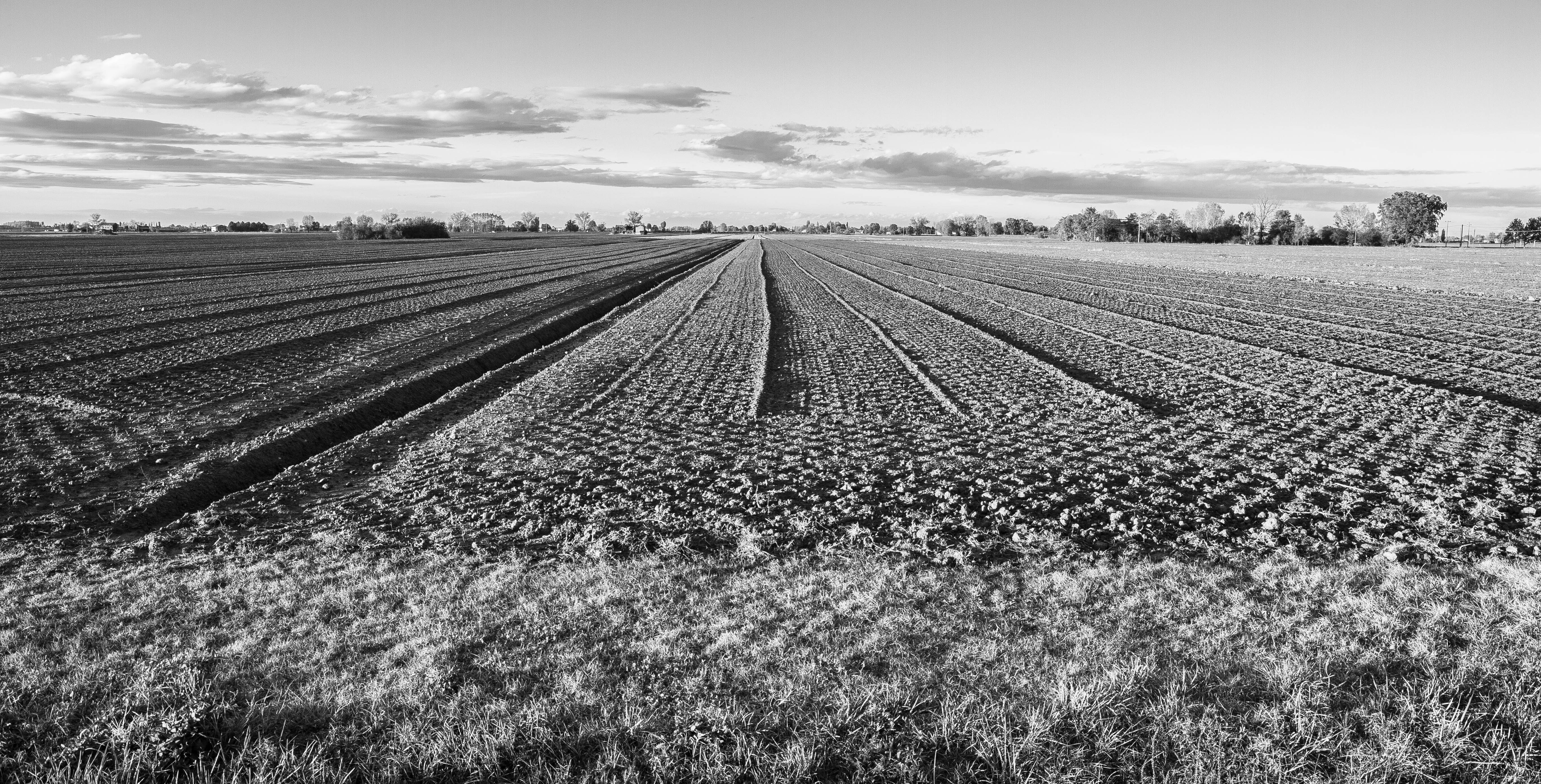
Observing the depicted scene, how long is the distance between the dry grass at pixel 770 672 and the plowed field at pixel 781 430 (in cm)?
91

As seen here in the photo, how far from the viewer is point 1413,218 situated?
12688 cm

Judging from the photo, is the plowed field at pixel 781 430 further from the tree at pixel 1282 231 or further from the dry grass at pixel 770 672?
the tree at pixel 1282 231

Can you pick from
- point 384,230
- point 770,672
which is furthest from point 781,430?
point 384,230

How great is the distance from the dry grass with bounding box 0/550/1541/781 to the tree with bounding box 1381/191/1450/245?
6139 inches

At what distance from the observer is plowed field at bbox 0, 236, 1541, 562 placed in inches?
309

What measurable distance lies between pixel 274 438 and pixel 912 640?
1030 centimetres

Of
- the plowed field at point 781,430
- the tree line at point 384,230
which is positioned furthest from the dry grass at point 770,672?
the tree line at point 384,230

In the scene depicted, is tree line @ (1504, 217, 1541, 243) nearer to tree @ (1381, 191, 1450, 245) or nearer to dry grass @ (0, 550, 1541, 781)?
tree @ (1381, 191, 1450, 245)

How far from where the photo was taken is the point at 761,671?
4.97 m

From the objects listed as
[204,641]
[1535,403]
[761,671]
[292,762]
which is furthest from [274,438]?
[1535,403]

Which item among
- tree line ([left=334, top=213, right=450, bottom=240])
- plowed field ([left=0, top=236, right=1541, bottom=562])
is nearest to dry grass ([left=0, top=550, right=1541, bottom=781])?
plowed field ([left=0, top=236, right=1541, bottom=562])

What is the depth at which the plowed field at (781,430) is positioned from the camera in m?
7.84

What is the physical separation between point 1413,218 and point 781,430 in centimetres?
15624

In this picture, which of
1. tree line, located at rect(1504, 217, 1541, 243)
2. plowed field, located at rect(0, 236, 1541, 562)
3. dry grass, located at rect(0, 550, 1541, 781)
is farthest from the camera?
tree line, located at rect(1504, 217, 1541, 243)
